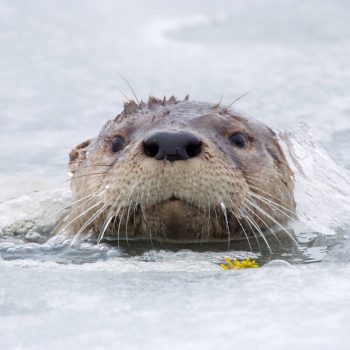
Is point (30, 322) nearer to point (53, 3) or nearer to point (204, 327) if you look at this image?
point (204, 327)

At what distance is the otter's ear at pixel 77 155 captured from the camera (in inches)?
234

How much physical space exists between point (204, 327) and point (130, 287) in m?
0.60

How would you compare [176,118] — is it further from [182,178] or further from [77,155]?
[77,155]

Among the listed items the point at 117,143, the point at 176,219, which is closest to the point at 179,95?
the point at 117,143

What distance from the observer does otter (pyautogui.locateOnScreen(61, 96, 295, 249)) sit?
14.8 ft

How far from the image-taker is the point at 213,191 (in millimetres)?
4586

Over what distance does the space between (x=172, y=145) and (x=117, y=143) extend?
91cm

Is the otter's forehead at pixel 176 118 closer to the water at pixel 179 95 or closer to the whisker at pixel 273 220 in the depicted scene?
the whisker at pixel 273 220

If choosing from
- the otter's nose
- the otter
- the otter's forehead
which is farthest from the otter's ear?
the otter's nose

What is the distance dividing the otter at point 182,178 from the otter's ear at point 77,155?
0.48 ft

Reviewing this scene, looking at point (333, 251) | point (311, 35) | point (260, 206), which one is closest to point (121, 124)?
point (260, 206)

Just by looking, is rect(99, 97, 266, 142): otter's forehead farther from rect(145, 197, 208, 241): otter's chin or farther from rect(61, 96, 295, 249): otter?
→ rect(145, 197, 208, 241): otter's chin

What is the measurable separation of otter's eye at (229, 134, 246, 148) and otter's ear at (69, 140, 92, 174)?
3.42 ft

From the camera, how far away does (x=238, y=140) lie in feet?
17.3
